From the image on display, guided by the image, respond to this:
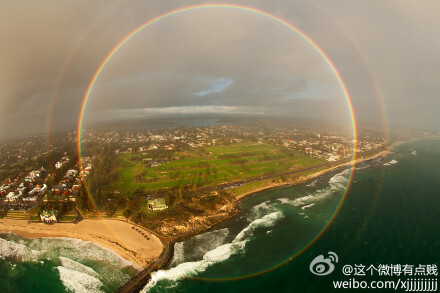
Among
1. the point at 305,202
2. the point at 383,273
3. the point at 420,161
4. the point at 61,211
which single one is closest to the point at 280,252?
the point at 383,273

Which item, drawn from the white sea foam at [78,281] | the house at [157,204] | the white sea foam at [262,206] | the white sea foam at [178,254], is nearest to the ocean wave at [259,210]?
the white sea foam at [262,206]

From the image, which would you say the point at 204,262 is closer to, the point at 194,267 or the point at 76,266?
the point at 194,267

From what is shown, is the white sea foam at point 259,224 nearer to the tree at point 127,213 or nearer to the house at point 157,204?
the house at point 157,204

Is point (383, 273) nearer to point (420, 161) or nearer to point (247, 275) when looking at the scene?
point (247, 275)

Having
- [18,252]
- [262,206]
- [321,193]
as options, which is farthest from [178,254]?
[321,193]

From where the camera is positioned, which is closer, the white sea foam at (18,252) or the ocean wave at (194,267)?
the ocean wave at (194,267)
